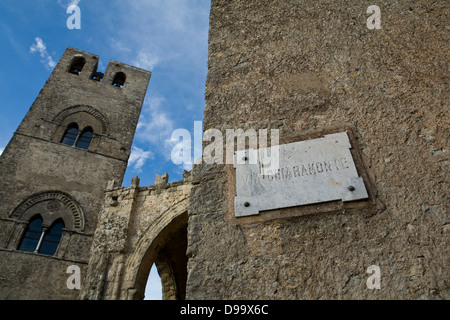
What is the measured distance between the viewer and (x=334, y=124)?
1854 millimetres

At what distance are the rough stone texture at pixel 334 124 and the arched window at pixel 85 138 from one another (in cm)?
1159

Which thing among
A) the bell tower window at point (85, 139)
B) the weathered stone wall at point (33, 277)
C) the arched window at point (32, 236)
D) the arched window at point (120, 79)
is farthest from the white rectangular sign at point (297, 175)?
the arched window at point (120, 79)

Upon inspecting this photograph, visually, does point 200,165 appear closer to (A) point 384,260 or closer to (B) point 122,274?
(A) point 384,260

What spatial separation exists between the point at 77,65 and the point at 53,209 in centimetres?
871

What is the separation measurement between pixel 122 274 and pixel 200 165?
227 inches

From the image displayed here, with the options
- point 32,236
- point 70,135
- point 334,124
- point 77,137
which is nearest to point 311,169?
point 334,124

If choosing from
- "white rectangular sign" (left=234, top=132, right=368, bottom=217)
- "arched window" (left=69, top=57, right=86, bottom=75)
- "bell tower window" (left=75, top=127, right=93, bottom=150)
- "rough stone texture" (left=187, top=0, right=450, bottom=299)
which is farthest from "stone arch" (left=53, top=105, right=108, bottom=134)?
"white rectangular sign" (left=234, top=132, right=368, bottom=217)

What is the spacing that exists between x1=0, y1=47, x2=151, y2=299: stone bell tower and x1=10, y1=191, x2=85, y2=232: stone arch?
0.03m

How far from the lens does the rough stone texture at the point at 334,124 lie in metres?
1.37

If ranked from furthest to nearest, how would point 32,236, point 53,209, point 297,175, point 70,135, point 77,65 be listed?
point 77,65 < point 70,135 < point 53,209 < point 32,236 < point 297,175

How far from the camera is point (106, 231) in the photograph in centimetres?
746

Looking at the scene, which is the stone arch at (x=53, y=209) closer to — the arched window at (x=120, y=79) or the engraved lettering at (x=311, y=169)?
the arched window at (x=120, y=79)

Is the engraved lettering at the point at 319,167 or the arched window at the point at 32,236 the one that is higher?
the arched window at the point at 32,236

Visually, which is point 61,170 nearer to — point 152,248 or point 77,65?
point 152,248
